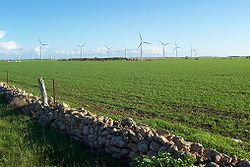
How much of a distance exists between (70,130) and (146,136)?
12.4 ft

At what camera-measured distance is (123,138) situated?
9.30 m

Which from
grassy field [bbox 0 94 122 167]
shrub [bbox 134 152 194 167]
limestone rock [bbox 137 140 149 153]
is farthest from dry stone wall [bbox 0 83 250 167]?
shrub [bbox 134 152 194 167]

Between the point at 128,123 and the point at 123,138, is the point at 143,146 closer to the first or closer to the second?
the point at 123,138

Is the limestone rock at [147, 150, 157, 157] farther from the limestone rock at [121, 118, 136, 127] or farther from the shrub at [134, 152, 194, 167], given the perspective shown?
the limestone rock at [121, 118, 136, 127]

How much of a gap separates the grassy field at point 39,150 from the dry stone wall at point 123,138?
1.08 feet

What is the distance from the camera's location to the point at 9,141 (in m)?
11.3

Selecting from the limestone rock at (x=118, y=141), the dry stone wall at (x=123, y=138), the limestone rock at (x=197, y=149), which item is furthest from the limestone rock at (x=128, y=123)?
the limestone rock at (x=197, y=149)

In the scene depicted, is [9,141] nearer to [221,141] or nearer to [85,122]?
[85,122]

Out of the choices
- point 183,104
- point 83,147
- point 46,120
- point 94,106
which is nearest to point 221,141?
point 83,147

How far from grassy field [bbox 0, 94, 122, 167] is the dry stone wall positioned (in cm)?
33

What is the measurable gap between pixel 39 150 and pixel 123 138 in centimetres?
242

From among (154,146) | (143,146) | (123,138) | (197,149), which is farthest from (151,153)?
(123,138)

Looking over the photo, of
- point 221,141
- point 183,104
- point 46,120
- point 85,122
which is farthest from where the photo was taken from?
point 183,104

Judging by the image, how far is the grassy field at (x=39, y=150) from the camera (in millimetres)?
9211
